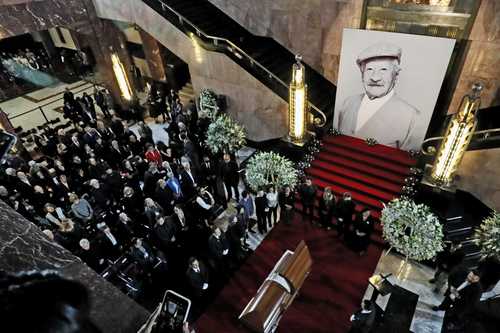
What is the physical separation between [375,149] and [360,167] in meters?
0.79

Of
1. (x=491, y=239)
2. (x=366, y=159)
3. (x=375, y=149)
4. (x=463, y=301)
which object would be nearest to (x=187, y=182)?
(x=366, y=159)

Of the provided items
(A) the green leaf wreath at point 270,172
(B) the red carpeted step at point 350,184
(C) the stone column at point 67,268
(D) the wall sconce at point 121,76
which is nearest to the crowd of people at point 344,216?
(A) the green leaf wreath at point 270,172

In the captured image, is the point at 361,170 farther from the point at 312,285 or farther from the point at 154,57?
the point at 154,57

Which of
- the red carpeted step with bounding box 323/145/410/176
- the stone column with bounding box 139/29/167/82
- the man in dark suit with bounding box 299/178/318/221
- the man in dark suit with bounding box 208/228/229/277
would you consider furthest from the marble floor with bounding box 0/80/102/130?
the red carpeted step with bounding box 323/145/410/176

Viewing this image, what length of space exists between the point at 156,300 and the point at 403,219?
17.7 ft

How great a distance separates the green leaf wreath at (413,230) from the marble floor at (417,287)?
2.52 ft

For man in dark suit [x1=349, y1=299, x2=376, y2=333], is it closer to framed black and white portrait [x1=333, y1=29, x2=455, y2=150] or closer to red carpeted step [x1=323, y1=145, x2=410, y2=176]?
red carpeted step [x1=323, y1=145, x2=410, y2=176]

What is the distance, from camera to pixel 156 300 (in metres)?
6.75

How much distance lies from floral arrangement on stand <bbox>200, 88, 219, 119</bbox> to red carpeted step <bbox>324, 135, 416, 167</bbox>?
3.90m

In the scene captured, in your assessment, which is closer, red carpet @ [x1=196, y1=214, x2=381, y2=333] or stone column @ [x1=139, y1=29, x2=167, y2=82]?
red carpet @ [x1=196, y1=214, x2=381, y2=333]

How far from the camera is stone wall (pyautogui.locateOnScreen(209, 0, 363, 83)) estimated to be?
30.0ft

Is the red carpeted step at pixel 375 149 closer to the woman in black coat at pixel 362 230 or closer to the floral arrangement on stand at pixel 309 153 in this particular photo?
the floral arrangement on stand at pixel 309 153

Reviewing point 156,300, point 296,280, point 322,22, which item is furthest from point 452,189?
point 156,300

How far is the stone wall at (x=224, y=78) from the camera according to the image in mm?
10117
